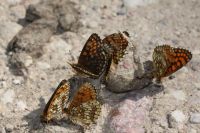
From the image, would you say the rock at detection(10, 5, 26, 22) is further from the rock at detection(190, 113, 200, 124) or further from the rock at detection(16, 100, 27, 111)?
the rock at detection(190, 113, 200, 124)

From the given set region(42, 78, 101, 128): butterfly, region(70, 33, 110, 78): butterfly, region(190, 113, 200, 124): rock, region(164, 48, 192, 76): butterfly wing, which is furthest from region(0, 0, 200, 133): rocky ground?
region(164, 48, 192, 76): butterfly wing

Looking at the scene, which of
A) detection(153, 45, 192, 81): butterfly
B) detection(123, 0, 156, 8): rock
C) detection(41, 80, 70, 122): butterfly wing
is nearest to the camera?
detection(41, 80, 70, 122): butterfly wing

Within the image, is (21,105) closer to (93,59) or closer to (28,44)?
(28,44)

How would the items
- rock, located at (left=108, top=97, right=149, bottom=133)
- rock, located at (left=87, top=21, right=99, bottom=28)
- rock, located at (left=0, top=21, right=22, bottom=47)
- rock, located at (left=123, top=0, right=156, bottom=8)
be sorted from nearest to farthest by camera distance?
rock, located at (left=108, top=97, right=149, bottom=133) < rock, located at (left=0, top=21, right=22, bottom=47) < rock, located at (left=87, top=21, right=99, bottom=28) < rock, located at (left=123, top=0, right=156, bottom=8)

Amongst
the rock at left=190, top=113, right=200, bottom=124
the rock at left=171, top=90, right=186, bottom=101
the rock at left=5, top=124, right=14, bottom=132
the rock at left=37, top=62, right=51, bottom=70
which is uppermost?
the rock at left=37, top=62, right=51, bottom=70

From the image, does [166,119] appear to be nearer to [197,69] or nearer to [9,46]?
[197,69]

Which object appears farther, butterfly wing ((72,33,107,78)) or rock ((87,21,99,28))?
rock ((87,21,99,28))

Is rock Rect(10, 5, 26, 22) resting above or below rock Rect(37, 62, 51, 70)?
above
